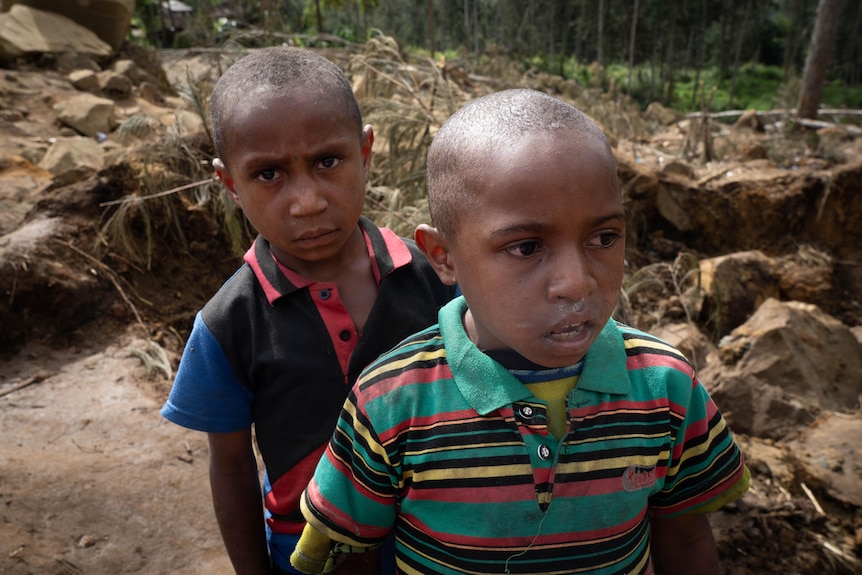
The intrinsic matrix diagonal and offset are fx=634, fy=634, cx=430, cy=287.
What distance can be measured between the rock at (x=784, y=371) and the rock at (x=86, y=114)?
5834mm

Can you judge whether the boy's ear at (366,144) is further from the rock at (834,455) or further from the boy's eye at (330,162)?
the rock at (834,455)

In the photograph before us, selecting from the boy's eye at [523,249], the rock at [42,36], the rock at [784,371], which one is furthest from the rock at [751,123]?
the boy's eye at [523,249]

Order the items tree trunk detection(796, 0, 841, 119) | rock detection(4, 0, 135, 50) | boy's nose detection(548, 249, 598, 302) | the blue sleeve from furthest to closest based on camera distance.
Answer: tree trunk detection(796, 0, 841, 119) → rock detection(4, 0, 135, 50) → the blue sleeve → boy's nose detection(548, 249, 598, 302)

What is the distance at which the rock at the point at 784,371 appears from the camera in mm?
2664

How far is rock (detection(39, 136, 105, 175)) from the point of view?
4758mm

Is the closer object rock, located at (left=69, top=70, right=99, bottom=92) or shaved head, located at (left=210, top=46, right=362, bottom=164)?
shaved head, located at (left=210, top=46, right=362, bottom=164)

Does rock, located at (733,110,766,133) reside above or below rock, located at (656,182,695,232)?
below

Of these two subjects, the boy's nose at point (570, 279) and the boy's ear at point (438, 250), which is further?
the boy's ear at point (438, 250)

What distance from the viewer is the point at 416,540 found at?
0.96 metres

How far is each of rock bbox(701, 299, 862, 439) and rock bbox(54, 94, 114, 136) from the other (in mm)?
5834

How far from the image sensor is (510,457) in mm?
863

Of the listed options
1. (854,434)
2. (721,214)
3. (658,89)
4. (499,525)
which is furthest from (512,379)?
(658,89)

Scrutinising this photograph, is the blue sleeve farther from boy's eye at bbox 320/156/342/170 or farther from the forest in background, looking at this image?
the forest in background

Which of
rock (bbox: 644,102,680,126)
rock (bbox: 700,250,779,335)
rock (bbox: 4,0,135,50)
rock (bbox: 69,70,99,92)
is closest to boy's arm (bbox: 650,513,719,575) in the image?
rock (bbox: 700,250,779,335)
